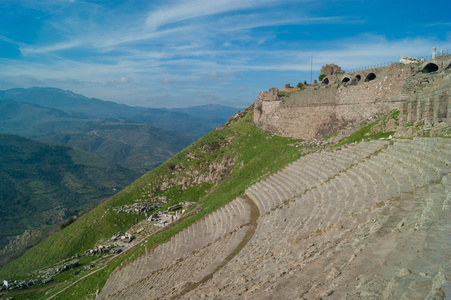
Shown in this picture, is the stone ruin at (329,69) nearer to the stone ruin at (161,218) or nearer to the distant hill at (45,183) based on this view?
the stone ruin at (161,218)

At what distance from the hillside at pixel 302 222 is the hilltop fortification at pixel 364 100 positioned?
13cm

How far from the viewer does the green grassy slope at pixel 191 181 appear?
30.2 metres

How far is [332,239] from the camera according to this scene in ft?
27.1

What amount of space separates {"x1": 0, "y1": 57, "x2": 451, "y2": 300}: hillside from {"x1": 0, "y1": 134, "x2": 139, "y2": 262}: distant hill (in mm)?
57511

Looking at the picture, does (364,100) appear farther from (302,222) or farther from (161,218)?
(161,218)

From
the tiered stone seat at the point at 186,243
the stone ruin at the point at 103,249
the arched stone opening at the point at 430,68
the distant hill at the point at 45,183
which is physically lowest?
the distant hill at the point at 45,183

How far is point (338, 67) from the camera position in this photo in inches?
1880

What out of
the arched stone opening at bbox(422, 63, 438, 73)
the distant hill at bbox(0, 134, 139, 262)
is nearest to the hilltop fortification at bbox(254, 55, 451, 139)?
the arched stone opening at bbox(422, 63, 438, 73)

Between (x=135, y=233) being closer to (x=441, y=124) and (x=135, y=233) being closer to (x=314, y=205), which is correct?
(x=314, y=205)

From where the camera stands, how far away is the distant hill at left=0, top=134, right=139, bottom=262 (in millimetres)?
92438

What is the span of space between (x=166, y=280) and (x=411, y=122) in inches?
706

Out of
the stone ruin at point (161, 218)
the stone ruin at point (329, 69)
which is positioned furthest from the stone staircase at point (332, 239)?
the stone ruin at point (329, 69)

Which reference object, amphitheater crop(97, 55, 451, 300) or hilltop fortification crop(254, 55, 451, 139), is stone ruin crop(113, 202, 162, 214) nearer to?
amphitheater crop(97, 55, 451, 300)

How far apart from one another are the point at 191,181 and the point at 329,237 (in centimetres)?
3077
